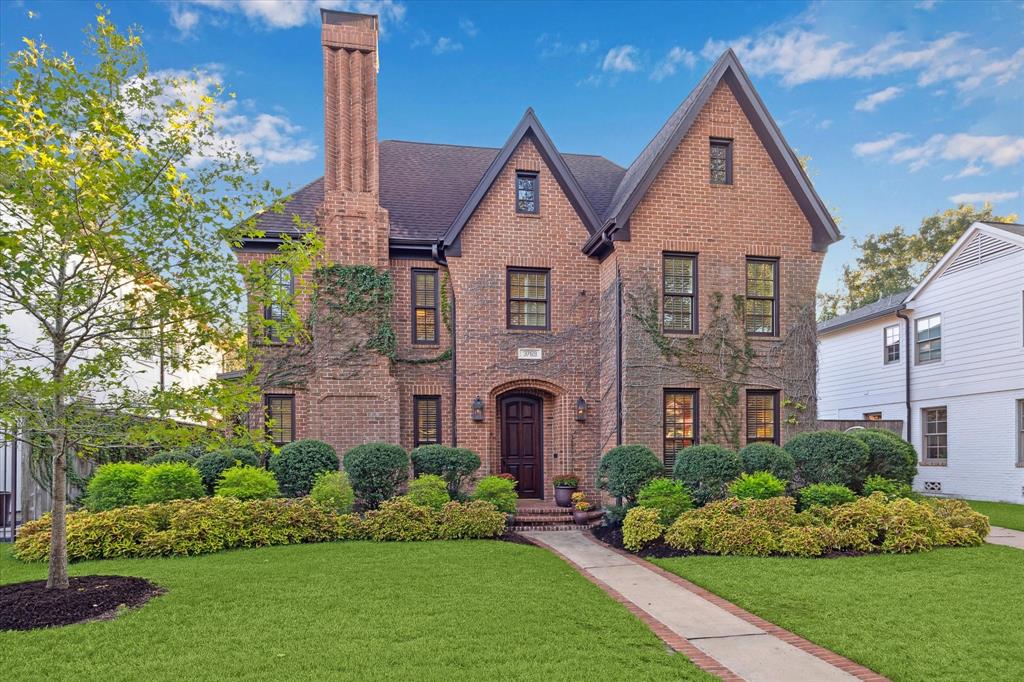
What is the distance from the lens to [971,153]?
89.1ft

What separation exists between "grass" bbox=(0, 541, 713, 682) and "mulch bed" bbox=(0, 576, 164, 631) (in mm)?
244

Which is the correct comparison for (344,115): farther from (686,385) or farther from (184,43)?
(686,385)

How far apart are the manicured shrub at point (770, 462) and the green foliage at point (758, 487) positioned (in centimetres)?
40

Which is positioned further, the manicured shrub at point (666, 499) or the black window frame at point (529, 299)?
the black window frame at point (529, 299)

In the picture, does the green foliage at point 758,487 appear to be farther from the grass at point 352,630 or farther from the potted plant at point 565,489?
the grass at point 352,630

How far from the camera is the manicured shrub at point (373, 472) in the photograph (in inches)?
450

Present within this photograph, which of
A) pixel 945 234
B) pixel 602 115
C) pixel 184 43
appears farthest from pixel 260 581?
pixel 945 234

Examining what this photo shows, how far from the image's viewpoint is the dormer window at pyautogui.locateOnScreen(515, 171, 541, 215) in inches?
571

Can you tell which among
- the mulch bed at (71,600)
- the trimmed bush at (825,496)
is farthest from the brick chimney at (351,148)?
the trimmed bush at (825,496)

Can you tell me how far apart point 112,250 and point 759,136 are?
13.3 metres

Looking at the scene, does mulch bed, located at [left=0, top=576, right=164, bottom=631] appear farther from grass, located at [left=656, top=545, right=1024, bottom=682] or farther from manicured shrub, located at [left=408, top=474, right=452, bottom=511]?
grass, located at [left=656, top=545, right=1024, bottom=682]

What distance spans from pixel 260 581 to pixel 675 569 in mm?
5535

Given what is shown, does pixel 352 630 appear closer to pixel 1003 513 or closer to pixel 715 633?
pixel 715 633

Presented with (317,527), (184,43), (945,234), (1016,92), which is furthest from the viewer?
(945,234)
